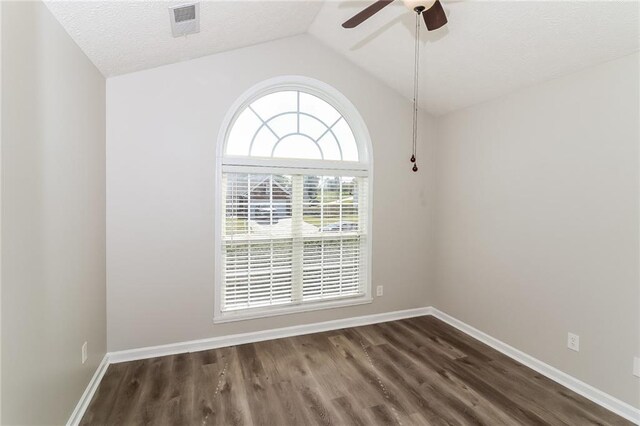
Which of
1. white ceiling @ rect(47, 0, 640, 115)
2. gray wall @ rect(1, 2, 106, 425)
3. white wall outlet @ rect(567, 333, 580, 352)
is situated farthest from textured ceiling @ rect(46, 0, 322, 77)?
white wall outlet @ rect(567, 333, 580, 352)

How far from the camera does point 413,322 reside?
357 centimetres

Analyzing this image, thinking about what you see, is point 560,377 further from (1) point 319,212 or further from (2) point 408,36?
(2) point 408,36

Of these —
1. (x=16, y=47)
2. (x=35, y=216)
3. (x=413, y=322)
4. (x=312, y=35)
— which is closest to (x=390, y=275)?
(x=413, y=322)

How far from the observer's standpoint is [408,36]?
2.66 meters

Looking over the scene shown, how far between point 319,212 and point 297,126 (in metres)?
0.92

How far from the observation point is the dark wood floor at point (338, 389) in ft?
6.71

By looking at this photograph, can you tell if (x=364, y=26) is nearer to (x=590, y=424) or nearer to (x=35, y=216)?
(x=35, y=216)

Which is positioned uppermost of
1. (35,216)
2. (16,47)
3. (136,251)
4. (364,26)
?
(364,26)

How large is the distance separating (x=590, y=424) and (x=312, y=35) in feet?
12.5

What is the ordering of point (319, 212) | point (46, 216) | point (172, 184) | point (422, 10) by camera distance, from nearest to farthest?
point (46, 216), point (422, 10), point (172, 184), point (319, 212)

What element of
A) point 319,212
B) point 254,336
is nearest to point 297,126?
point 319,212

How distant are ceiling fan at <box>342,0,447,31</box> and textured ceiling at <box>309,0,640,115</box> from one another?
518 millimetres

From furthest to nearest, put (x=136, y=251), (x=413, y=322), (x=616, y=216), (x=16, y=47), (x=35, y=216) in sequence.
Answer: (x=413, y=322) → (x=136, y=251) → (x=616, y=216) → (x=35, y=216) → (x=16, y=47)

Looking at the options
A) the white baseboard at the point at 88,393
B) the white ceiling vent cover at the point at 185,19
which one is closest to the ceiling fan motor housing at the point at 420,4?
the white ceiling vent cover at the point at 185,19
